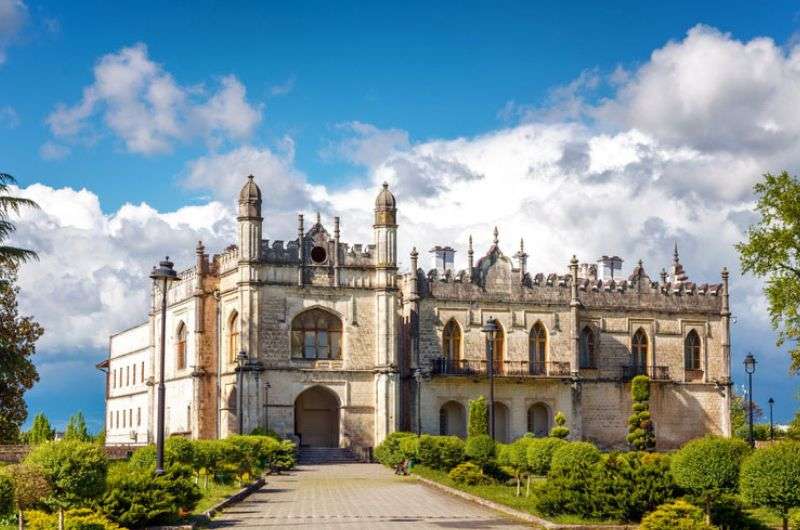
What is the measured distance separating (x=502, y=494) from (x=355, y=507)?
4.71 metres

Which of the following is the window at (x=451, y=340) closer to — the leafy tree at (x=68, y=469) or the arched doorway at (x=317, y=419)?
the arched doorway at (x=317, y=419)

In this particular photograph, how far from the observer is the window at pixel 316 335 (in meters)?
53.2

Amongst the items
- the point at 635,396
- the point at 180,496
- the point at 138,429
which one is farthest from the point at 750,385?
Result: the point at 138,429

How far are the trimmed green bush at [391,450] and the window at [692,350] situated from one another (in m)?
18.7

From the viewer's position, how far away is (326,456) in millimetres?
51500

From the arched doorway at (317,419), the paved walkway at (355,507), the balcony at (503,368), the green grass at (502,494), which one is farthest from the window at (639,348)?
the paved walkway at (355,507)

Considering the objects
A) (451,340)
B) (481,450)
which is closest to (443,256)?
(451,340)

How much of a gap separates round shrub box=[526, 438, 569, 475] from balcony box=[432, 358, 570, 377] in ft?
78.3

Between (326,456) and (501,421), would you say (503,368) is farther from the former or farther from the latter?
(326,456)

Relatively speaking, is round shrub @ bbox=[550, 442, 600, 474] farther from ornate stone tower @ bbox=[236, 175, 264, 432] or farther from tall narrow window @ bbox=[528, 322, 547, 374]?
tall narrow window @ bbox=[528, 322, 547, 374]

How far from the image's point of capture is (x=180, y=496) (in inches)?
896

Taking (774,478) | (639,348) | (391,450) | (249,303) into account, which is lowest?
(391,450)

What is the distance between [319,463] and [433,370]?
7.50 meters

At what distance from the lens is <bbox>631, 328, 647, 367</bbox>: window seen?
60.0m
